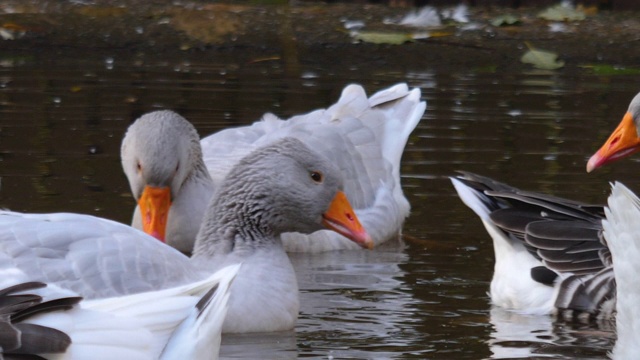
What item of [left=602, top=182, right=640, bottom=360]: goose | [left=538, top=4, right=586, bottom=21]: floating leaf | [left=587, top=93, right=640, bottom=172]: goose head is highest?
[left=602, top=182, right=640, bottom=360]: goose

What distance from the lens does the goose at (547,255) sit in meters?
6.52

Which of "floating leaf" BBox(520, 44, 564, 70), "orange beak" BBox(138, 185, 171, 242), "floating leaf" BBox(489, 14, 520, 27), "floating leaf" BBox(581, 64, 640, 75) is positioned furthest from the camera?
"floating leaf" BBox(489, 14, 520, 27)

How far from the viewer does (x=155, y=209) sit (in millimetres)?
7004

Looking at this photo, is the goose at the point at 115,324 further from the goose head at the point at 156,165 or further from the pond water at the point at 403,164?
the goose head at the point at 156,165

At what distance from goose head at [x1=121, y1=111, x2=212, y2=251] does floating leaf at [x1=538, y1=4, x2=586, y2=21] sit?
7546 millimetres

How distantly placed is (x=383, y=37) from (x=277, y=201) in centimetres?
726

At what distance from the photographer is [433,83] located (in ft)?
39.8

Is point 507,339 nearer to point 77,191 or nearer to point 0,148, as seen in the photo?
point 77,191

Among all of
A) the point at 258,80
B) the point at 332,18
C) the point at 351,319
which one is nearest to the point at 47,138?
the point at 258,80

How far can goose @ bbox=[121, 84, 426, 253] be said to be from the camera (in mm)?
7074

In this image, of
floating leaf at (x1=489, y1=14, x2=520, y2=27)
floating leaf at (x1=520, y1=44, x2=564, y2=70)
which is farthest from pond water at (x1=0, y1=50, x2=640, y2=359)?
floating leaf at (x1=489, y1=14, x2=520, y2=27)

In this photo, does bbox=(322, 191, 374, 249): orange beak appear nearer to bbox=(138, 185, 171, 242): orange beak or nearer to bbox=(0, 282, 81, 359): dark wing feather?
bbox=(138, 185, 171, 242): orange beak

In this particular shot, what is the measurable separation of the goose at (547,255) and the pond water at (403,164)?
0.12 metres

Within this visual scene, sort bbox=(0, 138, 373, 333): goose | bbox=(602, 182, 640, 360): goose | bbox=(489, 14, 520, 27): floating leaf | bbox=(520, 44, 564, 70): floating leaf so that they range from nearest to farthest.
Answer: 1. bbox=(602, 182, 640, 360): goose
2. bbox=(0, 138, 373, 333): goose
3. bbox=(520, 44, 564, 70): floating leaf
4. bbox=(489, 14, 520, 27): floating leaf
